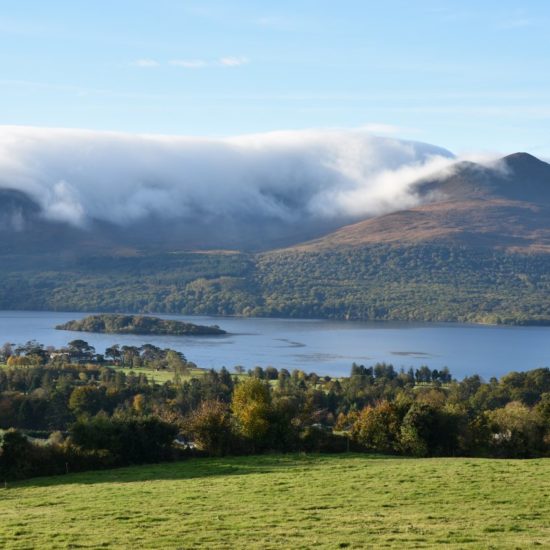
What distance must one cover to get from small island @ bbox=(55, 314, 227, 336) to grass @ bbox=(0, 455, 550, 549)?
13078cm

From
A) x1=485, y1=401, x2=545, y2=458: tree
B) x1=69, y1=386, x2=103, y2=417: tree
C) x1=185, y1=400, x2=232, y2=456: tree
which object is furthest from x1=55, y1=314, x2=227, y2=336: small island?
x1=185, y1=400, x2=232, y2=456: tree

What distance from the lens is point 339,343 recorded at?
138000 millimetres

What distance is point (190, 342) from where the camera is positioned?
140 metres

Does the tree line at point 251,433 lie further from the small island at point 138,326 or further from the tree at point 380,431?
the small island at point 138,326

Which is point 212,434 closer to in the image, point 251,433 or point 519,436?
point 251,433

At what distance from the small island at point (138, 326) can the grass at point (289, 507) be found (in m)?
131

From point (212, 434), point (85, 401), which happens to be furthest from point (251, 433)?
point (85, 401)

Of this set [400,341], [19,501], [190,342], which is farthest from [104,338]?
[19,501]

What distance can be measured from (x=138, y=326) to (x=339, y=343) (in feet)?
142

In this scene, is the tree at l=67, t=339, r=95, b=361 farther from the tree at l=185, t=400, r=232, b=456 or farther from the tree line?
the tree at l=185, t=400, r=232, b=456

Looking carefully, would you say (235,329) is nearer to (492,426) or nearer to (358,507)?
(492,426)

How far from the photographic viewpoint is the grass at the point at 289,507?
15.5m

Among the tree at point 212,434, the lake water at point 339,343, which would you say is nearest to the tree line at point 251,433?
the tree at point 212,434

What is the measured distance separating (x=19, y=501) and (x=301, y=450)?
13.7 meters
